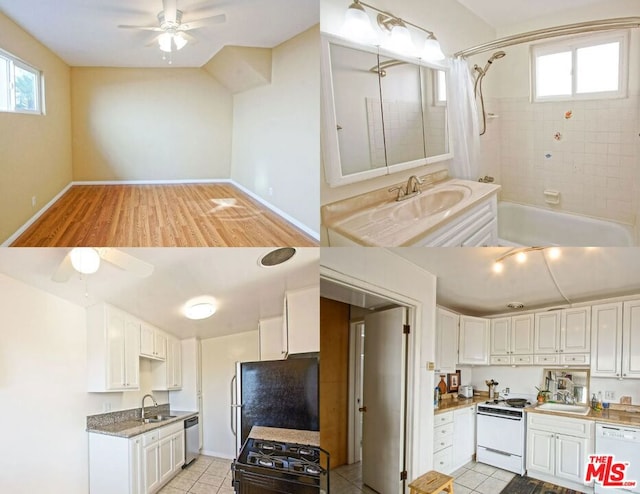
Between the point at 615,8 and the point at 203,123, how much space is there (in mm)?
1336

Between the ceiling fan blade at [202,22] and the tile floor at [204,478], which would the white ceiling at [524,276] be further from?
the ceiling fan blade at [202,22]

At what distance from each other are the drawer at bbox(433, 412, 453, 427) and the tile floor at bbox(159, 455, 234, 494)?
67 centimetres

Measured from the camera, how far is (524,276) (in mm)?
1456

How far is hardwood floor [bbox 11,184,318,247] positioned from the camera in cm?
155

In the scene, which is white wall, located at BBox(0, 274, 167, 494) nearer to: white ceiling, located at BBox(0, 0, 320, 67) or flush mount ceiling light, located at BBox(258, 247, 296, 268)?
Result: flush mount ceiling light, located at BBox(258, 247, 296, 268)

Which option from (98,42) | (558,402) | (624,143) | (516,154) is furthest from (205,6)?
(558,402)

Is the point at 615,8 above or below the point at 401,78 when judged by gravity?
above

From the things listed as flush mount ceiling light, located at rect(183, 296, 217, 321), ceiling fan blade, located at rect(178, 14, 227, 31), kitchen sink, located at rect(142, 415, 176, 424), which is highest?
ceiling fan blade, located at rect(178, 14, 227, 31)

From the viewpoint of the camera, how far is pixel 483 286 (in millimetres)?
1479

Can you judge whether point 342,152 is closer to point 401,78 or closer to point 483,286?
point 401,78

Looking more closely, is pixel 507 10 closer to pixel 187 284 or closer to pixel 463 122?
pixel 463 122

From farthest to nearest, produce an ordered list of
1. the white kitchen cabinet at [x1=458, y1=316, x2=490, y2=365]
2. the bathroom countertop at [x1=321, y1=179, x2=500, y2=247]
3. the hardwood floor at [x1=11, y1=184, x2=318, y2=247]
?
the hardwood floor at [x1=11, y1=184, x2=318, y2=247] → the white kitchen cabinet at [x1=458, y1=316, x2=490, y2=365] → the bathroom countertop at [x1=321, y1=179, x2=500, y2=247]

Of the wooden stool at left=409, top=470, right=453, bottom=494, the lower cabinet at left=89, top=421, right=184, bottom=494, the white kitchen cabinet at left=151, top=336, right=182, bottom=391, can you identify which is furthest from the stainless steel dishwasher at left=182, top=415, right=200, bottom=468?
the wooden stool at left=409, top=470, right=453, bottom=494


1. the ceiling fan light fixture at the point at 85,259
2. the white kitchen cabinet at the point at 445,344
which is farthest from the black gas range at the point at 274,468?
the ceiling fan light fixture at the point at 85,259
